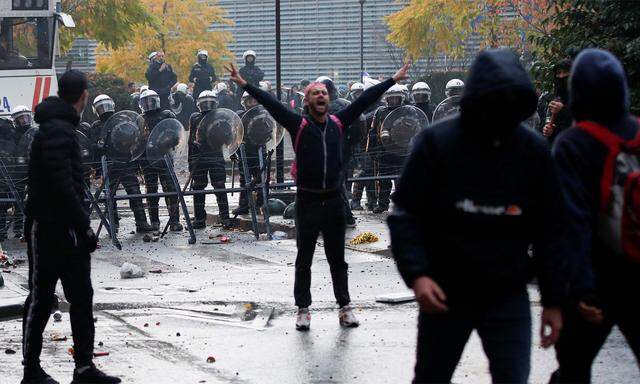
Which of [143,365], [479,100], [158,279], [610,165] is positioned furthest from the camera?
[158,279]

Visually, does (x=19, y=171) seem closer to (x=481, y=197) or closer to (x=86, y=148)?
(x=86, y=148)

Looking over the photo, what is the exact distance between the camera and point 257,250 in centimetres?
1488

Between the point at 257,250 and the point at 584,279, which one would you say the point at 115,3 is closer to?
the point at 257,250

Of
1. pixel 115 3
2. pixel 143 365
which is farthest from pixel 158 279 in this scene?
pixel 115 3

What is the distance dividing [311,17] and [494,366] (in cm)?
4595

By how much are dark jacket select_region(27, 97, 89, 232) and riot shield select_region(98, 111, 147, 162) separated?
8.91 meters

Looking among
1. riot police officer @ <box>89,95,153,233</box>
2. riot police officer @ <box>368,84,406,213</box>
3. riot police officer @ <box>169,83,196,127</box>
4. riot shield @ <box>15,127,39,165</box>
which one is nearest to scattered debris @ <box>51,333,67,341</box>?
riot police officer @ <box>89,95,153,233</box>

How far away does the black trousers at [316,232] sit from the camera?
9.25m

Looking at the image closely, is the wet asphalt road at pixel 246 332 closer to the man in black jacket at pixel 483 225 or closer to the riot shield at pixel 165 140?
the riot shield at pixel 165 140

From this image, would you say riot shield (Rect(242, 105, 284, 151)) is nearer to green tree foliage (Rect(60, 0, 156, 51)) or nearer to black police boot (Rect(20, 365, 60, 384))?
black police boot (Rect(20, 365, 60, 384))

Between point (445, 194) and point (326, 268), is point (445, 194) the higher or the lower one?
the higher one

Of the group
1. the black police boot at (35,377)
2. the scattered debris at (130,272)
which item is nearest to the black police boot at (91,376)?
the black police boot at (35,377)

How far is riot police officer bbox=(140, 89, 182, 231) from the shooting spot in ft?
55.6

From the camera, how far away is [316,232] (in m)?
9.29
